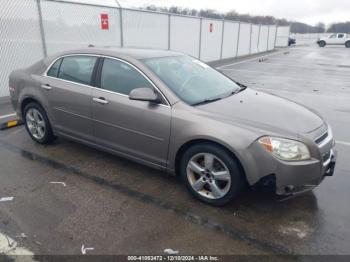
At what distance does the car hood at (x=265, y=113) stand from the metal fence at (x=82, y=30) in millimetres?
5508

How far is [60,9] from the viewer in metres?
8.58

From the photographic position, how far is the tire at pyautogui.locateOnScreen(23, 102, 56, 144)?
457 centimetres

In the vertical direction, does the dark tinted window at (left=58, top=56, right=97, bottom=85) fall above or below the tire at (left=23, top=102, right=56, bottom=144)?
above

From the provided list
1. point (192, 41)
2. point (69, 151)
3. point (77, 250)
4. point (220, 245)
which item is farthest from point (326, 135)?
point (192, 41)

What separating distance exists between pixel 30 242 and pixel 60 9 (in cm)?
768

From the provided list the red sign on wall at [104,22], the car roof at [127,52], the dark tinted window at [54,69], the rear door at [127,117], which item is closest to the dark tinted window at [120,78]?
the rear door at [127,117]

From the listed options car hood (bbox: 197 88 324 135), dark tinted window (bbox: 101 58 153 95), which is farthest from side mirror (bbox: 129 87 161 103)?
car hood (bbox: 197 88 324 135)

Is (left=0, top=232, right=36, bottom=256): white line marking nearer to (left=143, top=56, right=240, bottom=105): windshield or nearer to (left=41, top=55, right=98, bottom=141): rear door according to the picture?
(left=41, top=55, right=98, bottom=141): rear door

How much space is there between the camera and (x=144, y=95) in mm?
3266

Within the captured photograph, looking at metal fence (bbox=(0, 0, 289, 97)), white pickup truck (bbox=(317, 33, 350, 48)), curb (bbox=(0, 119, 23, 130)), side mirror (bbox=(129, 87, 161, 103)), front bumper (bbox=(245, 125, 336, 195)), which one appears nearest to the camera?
front bumper (bbox=(245, 125, 336, 195))

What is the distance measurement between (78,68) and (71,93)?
37 centimetres

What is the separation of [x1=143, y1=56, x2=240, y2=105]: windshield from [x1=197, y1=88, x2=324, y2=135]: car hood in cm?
19

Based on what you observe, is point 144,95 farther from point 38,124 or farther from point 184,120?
point 38,124

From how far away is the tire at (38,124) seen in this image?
4.57 m
